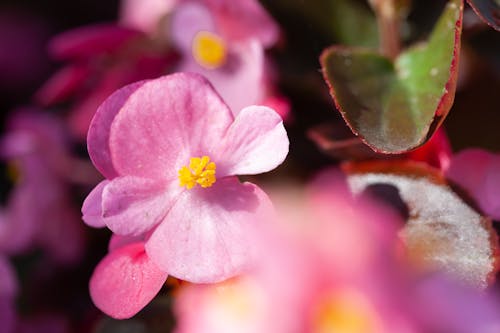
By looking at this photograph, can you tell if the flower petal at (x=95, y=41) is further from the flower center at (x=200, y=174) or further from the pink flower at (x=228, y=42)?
the flower center at (x=200, y=174)

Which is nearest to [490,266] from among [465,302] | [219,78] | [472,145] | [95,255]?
[465,302]

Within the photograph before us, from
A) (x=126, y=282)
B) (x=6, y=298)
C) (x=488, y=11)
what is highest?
(x=488, y=11)

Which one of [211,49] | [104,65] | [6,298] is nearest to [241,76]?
[211,49]

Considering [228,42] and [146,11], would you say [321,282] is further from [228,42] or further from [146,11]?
[146,11]

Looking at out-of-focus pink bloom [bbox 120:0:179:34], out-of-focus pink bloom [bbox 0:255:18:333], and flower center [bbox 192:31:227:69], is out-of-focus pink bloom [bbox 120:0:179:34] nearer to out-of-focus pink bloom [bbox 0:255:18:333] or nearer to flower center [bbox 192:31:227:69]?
flower center [bbox 192:31:227:69]

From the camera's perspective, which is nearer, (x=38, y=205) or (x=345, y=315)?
(x=345, y=315)

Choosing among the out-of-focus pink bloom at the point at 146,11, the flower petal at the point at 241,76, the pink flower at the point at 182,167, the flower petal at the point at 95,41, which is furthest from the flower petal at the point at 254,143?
the out-of-focus pink bloom at the point at 146,11

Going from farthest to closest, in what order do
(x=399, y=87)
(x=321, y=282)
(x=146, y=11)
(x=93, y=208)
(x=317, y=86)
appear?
1. (x=146, y=11)
2. (x=317, y=86)
3. (x=399, y=87)
4. (x=93, y=208)
5. (x=321, y=282)
